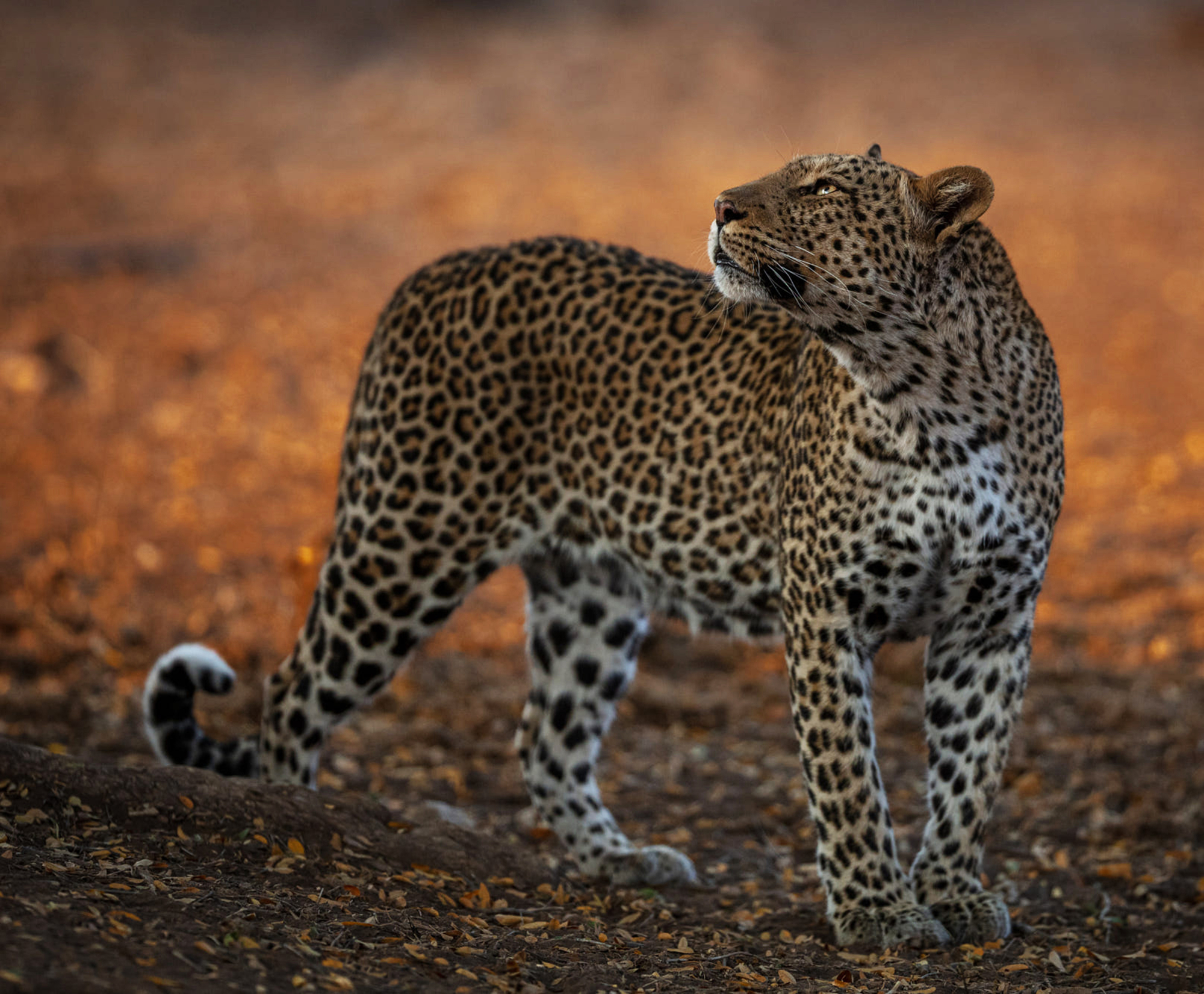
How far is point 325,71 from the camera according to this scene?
22.6 metres

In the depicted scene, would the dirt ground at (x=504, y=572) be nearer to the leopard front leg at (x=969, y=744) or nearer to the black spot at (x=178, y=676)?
the leopard front leg at (x=969, y=744)

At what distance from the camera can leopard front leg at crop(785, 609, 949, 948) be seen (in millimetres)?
4797

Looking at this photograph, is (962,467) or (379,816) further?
(379,816)

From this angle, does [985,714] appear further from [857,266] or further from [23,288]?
[23,288]

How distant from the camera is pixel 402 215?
1744 cm

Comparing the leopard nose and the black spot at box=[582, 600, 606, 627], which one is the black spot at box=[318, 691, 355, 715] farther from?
the leopard nose

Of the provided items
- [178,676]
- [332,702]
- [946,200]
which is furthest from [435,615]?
[946,200]

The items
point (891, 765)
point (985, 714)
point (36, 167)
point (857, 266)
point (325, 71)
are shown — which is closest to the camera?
point (857, 266)

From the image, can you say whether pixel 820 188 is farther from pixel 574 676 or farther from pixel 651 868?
pixel 651 868

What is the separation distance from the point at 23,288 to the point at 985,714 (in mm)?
11994

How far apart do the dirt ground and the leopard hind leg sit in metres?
0.39

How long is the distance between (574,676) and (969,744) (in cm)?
187

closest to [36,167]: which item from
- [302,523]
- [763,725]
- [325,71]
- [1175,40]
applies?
[325,71]

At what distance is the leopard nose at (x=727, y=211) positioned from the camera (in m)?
4.67
